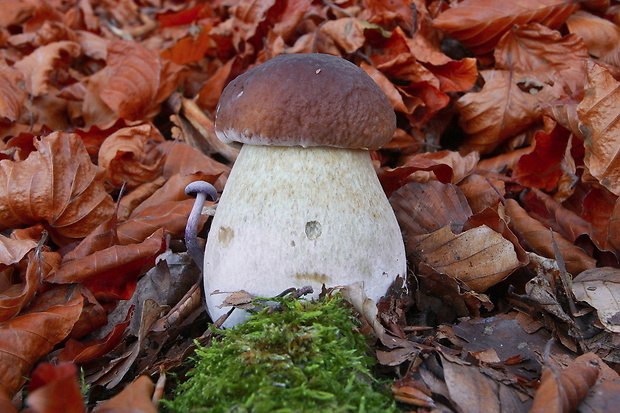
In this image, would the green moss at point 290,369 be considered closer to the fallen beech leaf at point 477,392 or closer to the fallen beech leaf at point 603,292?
the fallen beech leaf at point 477,392

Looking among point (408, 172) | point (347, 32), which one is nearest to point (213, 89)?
point (347, 32)

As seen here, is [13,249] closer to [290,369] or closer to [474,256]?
[290,369]

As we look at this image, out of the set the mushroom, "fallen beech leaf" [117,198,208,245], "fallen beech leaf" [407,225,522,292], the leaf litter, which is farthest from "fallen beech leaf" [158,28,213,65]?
"fallen beech leaf" [407,225,522,292]

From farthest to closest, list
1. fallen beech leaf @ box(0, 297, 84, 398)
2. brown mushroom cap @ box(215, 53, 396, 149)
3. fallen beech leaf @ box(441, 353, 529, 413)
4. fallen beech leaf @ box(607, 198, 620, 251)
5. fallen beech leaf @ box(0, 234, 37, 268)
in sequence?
fallen beech leaf @ box(607, 198, 620, 251), fallen beech leaf @ box(0, 234, 37, 268), brown mushroom cap @ box(215, 53, 396, 149), fallen beech leaf @ box(0, 297, 84, 398), fallen beech leaf @ box(441, 353, 529, 413)

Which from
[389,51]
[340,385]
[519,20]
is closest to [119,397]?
[340,385]

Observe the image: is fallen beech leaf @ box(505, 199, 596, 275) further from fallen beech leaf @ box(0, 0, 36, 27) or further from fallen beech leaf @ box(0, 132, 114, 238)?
fallen beech leaf @ box(0, 0, 36, 27)

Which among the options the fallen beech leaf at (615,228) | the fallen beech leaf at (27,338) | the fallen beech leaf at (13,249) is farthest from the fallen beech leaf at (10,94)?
the fallen beech leaf at (615,228)

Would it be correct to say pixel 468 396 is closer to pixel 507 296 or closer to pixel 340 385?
pixel 340 385
